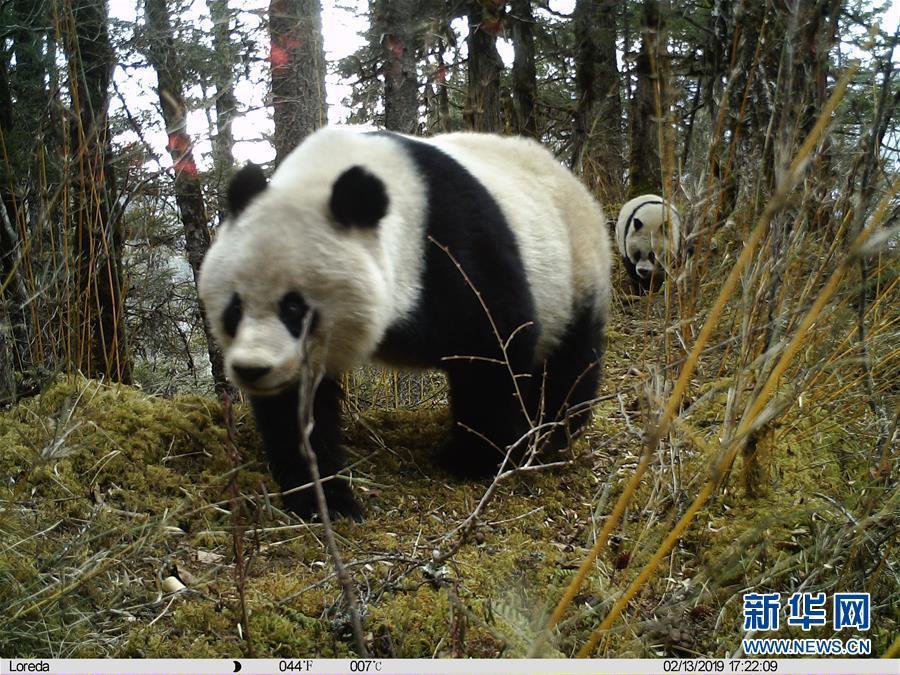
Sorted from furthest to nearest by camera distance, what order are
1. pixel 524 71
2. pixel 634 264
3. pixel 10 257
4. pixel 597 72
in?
pixel 597 72 → pixel 524 71 → pixel 634 264 → pixel 10 257

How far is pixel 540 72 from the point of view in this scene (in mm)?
13484

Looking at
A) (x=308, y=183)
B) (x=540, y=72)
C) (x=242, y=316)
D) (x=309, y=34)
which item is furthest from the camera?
(x=540, y=72)

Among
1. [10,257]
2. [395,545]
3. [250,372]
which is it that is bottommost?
[395,545]

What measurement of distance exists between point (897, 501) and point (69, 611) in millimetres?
2408

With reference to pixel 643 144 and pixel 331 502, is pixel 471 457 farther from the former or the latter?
pixel 643 144

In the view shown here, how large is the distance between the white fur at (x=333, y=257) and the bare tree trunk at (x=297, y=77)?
2853 mm

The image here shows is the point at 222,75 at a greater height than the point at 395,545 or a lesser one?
greater

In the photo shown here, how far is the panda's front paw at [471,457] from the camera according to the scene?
3.71 m

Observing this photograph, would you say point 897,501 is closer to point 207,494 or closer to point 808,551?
point 808,551

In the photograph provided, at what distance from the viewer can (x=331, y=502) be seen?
3.26 metres

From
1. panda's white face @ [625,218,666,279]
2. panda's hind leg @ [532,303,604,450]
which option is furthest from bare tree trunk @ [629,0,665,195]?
panda's hind leg @ [532,303,604,450]

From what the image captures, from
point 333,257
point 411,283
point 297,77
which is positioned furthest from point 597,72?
point 333,257

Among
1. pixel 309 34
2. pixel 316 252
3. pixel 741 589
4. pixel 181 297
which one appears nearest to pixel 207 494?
pixel 316 252

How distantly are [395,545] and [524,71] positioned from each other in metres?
6.87
